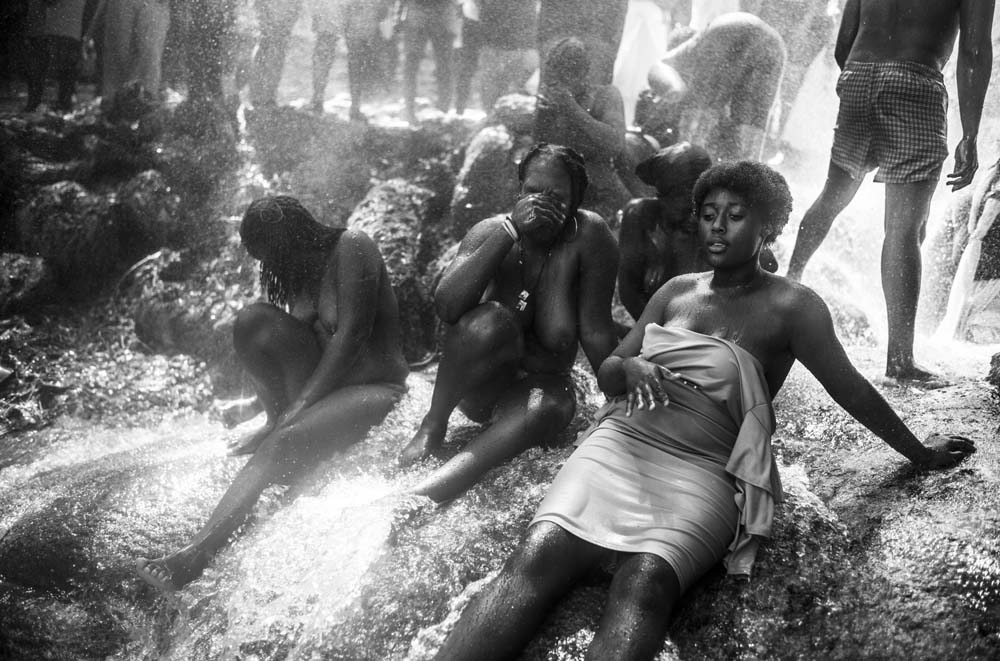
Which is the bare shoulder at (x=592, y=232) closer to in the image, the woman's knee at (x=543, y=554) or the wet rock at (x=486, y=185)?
the woman's knee at (x=543, y=554)

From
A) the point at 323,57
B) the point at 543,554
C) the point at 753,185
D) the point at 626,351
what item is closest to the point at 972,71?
the point at 753,185

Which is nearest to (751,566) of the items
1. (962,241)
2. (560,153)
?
(560,153)

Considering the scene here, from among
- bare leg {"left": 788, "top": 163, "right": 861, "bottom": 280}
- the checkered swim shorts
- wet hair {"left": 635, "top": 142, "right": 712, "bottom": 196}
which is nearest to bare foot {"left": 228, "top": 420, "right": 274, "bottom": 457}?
wet hair {"left": 635, "top": 142, "right": 712, "bottom": 196}

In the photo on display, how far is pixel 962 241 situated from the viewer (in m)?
5.73

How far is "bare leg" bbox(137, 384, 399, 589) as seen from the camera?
340 centimetres

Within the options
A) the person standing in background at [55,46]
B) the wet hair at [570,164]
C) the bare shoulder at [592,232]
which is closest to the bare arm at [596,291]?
the bare shoulder at [592,232]

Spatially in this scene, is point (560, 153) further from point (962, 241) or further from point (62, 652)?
point (962, 241)

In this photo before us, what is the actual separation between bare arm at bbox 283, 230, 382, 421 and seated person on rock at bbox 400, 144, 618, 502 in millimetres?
567

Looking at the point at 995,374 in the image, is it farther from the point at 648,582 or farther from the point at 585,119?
the point at 585,119

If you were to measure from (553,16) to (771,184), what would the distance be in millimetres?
5923

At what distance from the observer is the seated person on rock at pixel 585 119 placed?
6945 millimetres

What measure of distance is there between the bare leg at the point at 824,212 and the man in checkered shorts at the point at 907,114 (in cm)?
6

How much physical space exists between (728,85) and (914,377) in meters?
5.01

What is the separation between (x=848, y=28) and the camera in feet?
14.4
